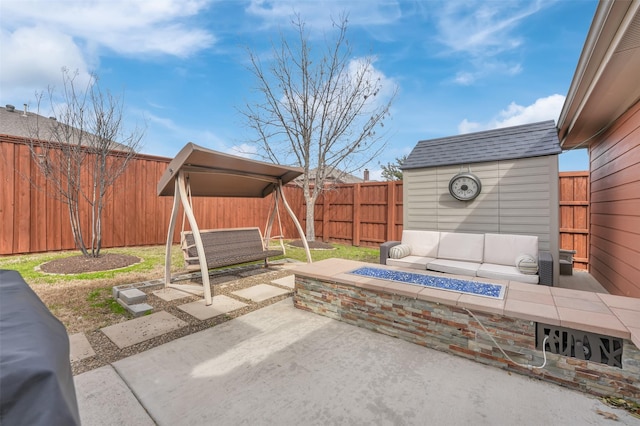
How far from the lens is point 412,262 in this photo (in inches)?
183

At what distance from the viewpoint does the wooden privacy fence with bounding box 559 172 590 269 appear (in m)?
5.89

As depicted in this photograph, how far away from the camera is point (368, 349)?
2512 millimetres

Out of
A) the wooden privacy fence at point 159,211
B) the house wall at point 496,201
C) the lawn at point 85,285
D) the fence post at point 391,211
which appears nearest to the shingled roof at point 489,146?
the house wall at point 496,201

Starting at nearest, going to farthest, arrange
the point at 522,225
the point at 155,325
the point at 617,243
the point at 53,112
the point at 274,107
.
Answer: the point at 155,325 < the point at 617,243 < the point at 522,225 < the point at 53,112 < the point at 274,107

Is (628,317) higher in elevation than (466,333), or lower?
higher

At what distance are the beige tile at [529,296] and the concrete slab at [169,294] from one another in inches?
154

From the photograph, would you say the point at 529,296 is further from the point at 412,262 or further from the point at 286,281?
the point at 286,281

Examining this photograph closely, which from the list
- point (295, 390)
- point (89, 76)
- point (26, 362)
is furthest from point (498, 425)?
point (89, 76)

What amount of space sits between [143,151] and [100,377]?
23.6ft

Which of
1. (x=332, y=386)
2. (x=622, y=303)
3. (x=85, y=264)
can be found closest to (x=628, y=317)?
(x=622, y=303)

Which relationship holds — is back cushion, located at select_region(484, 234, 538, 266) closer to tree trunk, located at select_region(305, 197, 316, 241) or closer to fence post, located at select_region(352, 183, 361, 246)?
fence post, located at select_region(352, 183, 361, 246)

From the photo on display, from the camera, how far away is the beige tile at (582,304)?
221cm

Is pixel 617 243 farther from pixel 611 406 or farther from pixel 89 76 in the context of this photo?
pixel 89 76

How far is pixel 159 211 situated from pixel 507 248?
8.60 m
